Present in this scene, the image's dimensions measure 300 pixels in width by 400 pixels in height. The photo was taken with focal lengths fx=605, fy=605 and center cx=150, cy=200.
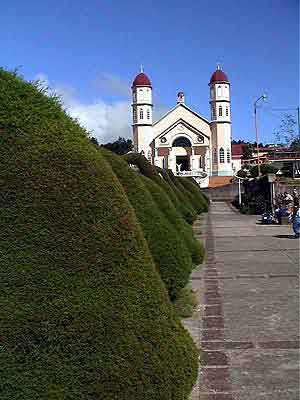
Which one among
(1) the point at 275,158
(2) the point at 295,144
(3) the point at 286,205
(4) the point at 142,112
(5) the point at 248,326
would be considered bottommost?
(5) the point at 248,326

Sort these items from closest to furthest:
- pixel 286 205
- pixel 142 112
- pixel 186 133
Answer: pixel 286 205, pixel 186 133, pixel 142 112

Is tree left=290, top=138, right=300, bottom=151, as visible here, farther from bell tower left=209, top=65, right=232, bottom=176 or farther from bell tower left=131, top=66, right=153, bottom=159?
bell tower left=131, top=66, right=153, bottom=159

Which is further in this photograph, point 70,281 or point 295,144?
point 295,144

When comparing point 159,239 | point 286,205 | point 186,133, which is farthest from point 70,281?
point 186,133

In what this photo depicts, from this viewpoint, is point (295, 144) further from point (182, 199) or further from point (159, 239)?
point (159, 239)

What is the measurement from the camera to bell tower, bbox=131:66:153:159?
8969cm

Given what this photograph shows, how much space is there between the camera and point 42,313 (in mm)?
3398

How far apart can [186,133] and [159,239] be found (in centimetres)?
8009

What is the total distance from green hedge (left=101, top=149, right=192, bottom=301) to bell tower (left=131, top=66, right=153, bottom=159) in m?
79.6

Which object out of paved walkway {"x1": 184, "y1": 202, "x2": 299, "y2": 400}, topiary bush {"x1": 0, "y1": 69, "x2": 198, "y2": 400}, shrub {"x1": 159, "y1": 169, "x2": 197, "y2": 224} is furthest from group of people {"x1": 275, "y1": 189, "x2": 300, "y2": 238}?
topiary bush {"x1": 0, "y1": 69, "x2": 198, "y2": 400}

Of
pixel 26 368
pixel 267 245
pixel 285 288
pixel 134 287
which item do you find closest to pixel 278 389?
pixel 134 287

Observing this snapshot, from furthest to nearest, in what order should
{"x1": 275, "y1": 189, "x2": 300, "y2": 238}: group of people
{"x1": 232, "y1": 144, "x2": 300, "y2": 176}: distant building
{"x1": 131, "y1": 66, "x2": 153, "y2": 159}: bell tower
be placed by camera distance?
{"x1": 131, "y1": 66, "x2": 153, "y2": 159}: bell tower, {"x1": 232, "y1": 144, "x2": 300, "y2": 176}: distant building, {"x1": 275, "y1": 189, "x2": 300, "y2": 238}: group of people

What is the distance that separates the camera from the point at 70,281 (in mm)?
3488

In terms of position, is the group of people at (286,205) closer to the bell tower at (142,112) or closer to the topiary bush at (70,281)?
the topiary bush at (70,281)
